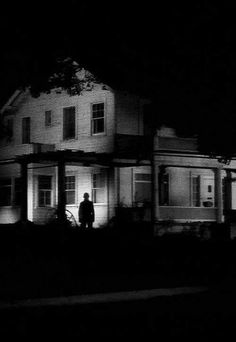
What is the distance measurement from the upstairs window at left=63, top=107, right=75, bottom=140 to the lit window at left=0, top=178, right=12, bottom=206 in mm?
3931

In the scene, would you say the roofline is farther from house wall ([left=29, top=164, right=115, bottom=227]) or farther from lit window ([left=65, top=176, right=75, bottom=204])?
lit window ([left=65, top=176, right=75, bottom=204])

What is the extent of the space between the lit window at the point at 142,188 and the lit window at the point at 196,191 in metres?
2.45

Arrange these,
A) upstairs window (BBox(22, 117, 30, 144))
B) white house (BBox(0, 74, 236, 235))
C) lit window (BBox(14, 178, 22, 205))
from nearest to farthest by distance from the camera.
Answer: white house (BBox(0, 74, 236, 235)), lit window (BBox(14, 178, 22, 205)), upstairs window (BBox(22, 117, 30, 144))

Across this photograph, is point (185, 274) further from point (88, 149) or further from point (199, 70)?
point (88, 149)

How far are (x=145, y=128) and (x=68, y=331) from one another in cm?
2295

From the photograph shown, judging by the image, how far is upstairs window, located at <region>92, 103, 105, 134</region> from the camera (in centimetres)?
3145

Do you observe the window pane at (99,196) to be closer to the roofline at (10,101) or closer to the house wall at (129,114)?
the house wall at (129,114)

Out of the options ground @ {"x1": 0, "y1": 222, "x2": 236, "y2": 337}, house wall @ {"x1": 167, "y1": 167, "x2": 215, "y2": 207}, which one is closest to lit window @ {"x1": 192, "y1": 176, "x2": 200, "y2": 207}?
house wall @ {"x1": 167, "y1": 167, "x2": 215, "y2": 207}

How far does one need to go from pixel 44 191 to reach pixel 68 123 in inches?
126

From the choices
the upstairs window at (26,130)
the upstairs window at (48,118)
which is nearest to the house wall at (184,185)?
the upstairs window at (48,118)

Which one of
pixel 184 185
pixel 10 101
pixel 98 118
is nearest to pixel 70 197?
pixel 98 118

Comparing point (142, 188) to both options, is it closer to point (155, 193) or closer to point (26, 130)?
point (155, 193)

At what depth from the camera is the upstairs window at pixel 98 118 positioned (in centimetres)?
3145

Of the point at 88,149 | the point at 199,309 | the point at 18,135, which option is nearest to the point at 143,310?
the point at 199,309
